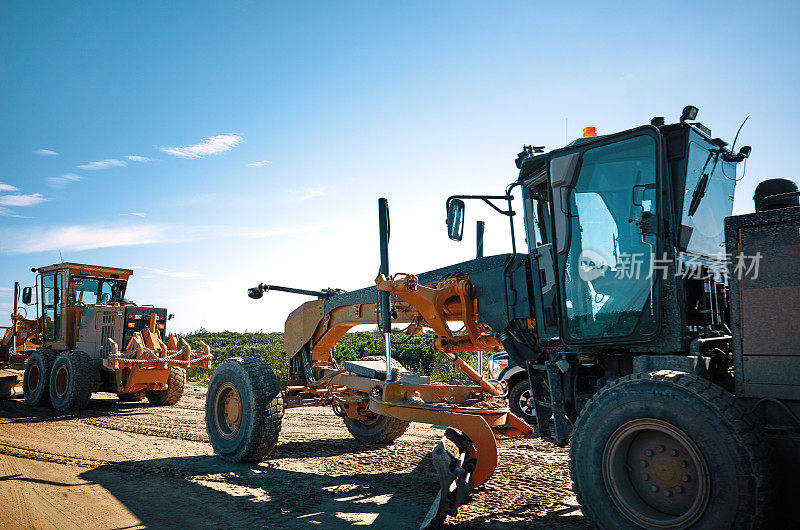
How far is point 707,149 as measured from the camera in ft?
14.7

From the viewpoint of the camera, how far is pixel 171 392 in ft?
42.7

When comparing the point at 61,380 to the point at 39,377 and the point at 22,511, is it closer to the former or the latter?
the point at 39,377

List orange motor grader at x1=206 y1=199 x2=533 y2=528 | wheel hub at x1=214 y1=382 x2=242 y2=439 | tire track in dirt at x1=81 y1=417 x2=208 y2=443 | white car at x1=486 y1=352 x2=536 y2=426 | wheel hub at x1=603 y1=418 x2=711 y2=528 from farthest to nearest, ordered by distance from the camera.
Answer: white car at x1=486 y1=352 x2=536 y2=426 < tire track in dirt at x1=81 y1=417 x2=208 y2=443 < wheel hub at x1=214 y1=382 x2=242 y2=439 < orange motor grader at x1=206 y1=199 x2=533 y2=528 < wheel hub at x1=603 y1=418 x2=711 y2=528

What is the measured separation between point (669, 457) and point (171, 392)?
469 inches

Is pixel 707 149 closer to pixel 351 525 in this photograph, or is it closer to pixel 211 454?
pixel 351 525

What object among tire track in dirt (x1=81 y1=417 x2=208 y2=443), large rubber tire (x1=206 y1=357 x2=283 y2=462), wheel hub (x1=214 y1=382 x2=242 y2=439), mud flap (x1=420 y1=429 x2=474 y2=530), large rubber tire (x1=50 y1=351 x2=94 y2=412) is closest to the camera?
mud flap (x1=420 y1=429 x2=474 y2=530)

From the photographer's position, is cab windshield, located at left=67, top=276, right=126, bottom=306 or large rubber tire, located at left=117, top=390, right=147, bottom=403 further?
cab windshield, located at left=67, top=276, right=126, bottom=306

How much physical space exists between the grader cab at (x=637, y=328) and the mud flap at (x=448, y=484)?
17mm

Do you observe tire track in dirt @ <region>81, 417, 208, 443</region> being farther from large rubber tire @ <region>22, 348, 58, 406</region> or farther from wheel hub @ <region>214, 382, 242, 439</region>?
large rubber tire @ <region>22, 348, 58, 406</region>

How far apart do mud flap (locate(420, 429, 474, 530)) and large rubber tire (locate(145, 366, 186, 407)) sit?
9.89 meters

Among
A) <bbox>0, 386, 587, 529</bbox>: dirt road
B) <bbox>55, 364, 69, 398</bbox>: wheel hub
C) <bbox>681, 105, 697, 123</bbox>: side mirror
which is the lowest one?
<bbox>0, 386, 587, 529</bbox>: dirt road

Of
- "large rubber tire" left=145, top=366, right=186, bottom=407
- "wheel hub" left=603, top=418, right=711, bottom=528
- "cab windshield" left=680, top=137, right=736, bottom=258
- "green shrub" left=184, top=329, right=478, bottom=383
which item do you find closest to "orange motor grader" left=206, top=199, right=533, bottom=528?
"wheel hub" left=603, top=418, right=711, bottom=528

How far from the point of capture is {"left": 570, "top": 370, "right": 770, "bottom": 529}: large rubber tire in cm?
320

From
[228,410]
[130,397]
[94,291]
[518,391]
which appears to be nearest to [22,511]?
[228,410]
